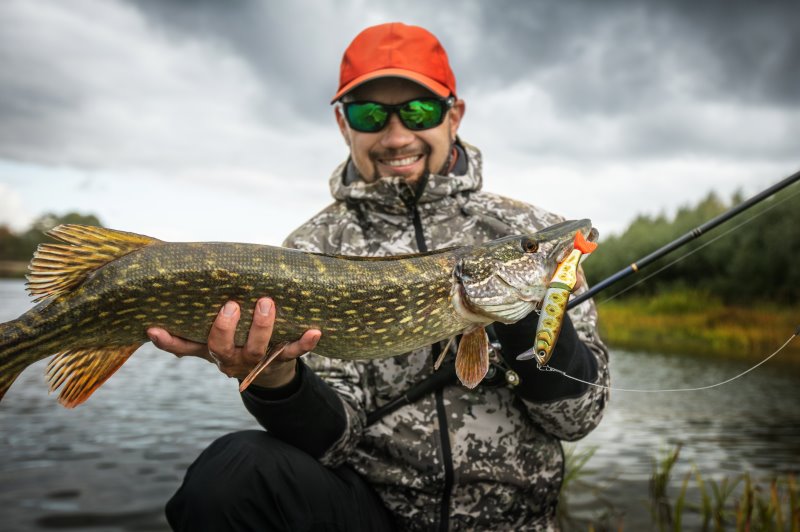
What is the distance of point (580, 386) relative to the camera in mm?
2514

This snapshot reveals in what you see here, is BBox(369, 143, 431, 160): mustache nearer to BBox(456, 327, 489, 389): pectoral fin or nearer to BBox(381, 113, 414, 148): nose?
BBox(381, 113, 414, 148): nose

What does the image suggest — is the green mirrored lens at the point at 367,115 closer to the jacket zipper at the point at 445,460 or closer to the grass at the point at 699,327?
the jacket zipper at the point at 445,460

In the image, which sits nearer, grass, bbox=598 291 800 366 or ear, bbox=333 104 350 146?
ear, bbox=333 104 350 146

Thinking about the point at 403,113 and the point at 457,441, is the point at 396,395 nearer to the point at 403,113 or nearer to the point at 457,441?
the point at 457,441

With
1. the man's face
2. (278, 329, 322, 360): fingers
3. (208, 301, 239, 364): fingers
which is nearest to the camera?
(208, 301, 239, 364): fingers

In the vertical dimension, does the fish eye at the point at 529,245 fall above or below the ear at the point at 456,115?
below

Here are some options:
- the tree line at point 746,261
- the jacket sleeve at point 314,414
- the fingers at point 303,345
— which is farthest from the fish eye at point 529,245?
the tree line at point 746,261

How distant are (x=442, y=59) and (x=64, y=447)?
655 centimetres

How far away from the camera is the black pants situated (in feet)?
7.38

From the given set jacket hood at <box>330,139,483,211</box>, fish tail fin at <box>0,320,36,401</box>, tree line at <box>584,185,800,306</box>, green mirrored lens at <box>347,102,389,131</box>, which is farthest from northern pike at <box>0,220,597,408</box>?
tree line at <box>584,185,800,306</box>

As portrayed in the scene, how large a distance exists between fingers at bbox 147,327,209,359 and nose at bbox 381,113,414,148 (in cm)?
137

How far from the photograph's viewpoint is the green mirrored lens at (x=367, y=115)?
303 centimetres

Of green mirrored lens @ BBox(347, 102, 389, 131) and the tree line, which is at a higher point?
the tree line

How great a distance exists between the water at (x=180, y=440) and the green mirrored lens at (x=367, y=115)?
147 inches
